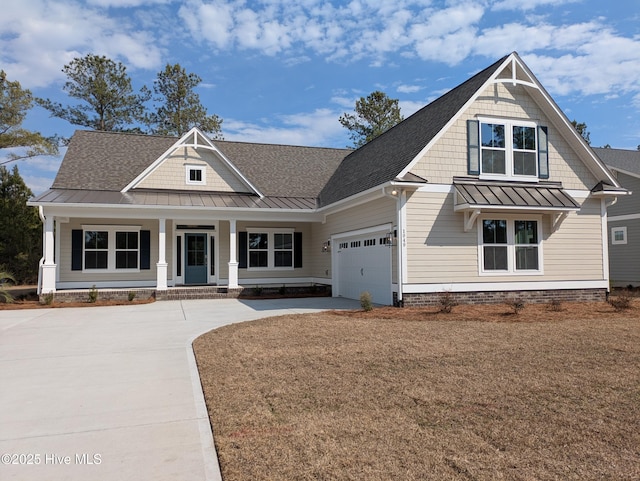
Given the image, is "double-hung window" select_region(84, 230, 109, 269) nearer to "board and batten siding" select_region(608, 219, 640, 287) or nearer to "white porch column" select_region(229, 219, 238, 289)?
"white porch column" select_region(229, 219, 238, 289)

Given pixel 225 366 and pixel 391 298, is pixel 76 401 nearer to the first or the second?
pixel 225 366

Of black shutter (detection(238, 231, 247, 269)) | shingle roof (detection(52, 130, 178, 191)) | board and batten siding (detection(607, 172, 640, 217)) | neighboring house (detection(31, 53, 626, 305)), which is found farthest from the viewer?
board and batten siding (detection(607, 172, 640, 217))

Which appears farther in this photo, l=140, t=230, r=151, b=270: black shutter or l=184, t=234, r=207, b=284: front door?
l=184, t=234, r=207, b=284: front door

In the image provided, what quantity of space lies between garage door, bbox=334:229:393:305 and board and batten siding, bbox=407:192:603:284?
0.98 metres

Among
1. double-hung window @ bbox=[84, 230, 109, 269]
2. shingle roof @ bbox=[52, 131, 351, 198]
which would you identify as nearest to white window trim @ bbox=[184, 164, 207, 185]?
shingle roof @ bbox=[52, 131, 351, 198]

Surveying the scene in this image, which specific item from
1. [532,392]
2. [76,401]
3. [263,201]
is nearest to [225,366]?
[76,401]

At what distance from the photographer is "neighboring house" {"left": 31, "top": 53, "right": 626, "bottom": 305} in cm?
1317

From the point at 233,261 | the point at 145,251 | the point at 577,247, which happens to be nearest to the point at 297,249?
the point at 233,261

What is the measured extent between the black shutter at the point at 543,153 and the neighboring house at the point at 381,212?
0.20 feet

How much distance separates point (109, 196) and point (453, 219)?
11868 mm

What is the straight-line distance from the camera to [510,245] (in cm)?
1389

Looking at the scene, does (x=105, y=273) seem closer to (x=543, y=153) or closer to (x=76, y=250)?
(x=76, y=250)

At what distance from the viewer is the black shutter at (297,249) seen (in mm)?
19797

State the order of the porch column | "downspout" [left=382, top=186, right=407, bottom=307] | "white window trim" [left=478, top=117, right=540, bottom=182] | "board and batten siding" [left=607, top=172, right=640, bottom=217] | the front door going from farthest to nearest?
"board and batten siding" [left=607, top=172, right=640, bottom=217]
the front door
the porch column
"white window trim" [left=478, top=117, right=540, bottom=182]
"downspout" [left=382, top=186, right=407, bottom=307]
